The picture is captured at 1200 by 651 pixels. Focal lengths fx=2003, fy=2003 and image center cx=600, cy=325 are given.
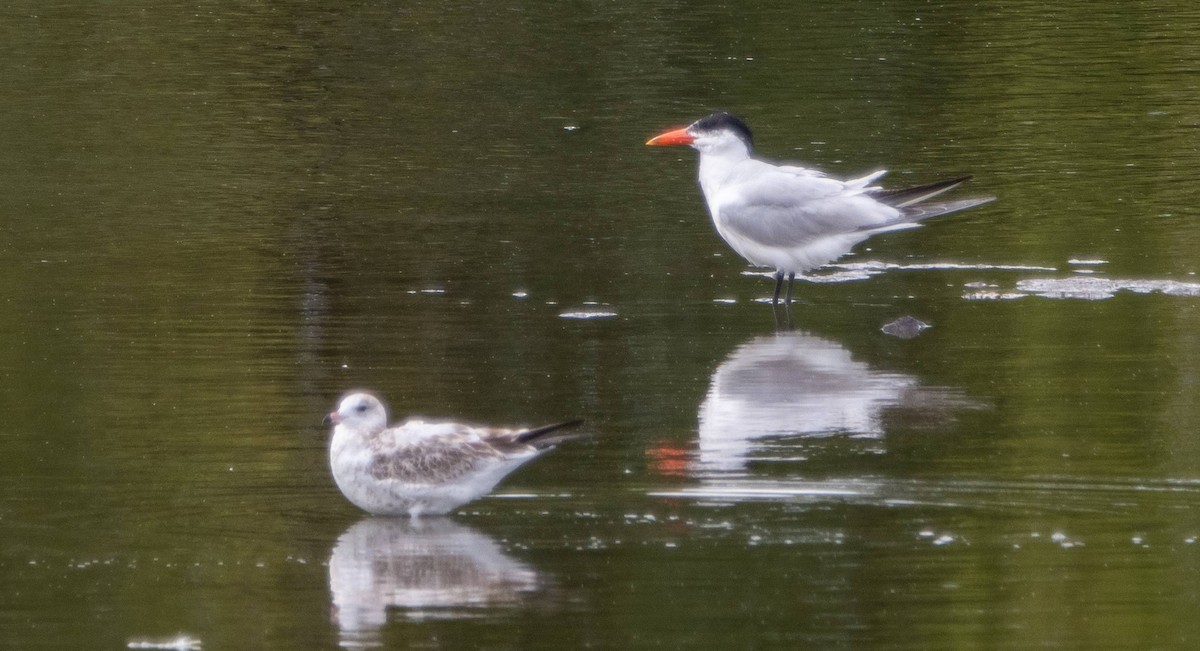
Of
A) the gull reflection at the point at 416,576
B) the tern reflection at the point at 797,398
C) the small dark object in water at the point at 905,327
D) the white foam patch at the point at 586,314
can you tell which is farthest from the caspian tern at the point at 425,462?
the small dark object in water at the point at 905,327

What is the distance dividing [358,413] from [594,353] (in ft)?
8.70

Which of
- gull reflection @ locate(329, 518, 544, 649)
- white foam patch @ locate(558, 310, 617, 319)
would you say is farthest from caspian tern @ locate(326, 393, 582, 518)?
white foam patch @ locate(558, 310, 617, 319)

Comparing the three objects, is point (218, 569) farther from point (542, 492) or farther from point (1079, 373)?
point (1079, 373)

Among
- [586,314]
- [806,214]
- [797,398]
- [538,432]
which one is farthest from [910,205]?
[538,432]

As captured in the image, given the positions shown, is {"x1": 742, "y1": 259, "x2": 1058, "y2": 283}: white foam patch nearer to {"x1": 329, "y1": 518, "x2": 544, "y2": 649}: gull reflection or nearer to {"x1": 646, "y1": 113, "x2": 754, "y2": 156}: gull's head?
{"x1": 646, "y1": 113, "x2": 754, "y2": 156}: gull's head

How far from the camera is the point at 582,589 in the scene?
268 inches

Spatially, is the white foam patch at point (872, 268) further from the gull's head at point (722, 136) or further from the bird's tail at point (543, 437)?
the bird's tail at point (543, 437)

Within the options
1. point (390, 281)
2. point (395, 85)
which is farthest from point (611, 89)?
point (390, 281)

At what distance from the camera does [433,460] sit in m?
7.58

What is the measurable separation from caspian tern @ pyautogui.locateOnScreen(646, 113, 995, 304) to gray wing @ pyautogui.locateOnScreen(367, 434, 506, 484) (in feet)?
14.2

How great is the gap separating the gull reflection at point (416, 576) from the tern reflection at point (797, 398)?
129cm

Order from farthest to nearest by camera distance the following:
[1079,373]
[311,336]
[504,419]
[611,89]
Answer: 1. [611,89]
2. [311,336]
3. [1079,373]
4. [504,419]

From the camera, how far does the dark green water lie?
268 inches

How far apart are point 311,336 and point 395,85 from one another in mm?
8951
